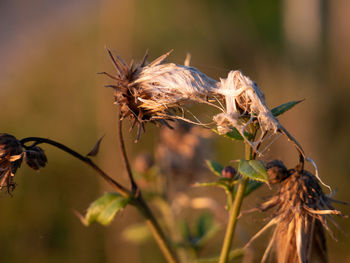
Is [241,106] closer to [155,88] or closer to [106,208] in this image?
[155,88]

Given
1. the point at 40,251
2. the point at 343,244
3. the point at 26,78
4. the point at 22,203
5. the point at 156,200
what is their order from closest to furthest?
the point at 156,200, the point at 343,244, the point at 40,251, the point at 22,203, the point at 26,78

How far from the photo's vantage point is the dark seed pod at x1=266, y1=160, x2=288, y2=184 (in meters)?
1.22

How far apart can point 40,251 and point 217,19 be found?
4.04m

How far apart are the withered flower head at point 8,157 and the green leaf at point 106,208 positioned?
339 mm

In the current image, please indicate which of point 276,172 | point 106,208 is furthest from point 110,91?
point 276,172

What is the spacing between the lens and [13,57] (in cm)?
601

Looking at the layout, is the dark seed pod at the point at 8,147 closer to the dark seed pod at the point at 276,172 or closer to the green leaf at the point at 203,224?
the dark seed pod at the point at 276,172

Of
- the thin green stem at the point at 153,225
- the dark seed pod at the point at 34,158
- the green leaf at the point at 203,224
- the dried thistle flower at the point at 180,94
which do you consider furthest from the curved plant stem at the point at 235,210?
the green leaf at the point at 203,224

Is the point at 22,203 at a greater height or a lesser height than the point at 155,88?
lesser

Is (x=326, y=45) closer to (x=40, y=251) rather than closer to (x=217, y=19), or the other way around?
(x=217, y=19)

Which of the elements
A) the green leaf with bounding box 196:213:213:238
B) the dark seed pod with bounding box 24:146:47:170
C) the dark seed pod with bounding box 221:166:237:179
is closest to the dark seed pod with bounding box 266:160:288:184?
the dark seed pod with bounding box 221:166:237:179

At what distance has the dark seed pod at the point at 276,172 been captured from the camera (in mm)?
1220

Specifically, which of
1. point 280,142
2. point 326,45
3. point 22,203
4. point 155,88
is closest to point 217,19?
point 326,45

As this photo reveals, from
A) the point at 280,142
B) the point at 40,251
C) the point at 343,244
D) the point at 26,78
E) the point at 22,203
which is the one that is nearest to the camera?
the point at 343,244
